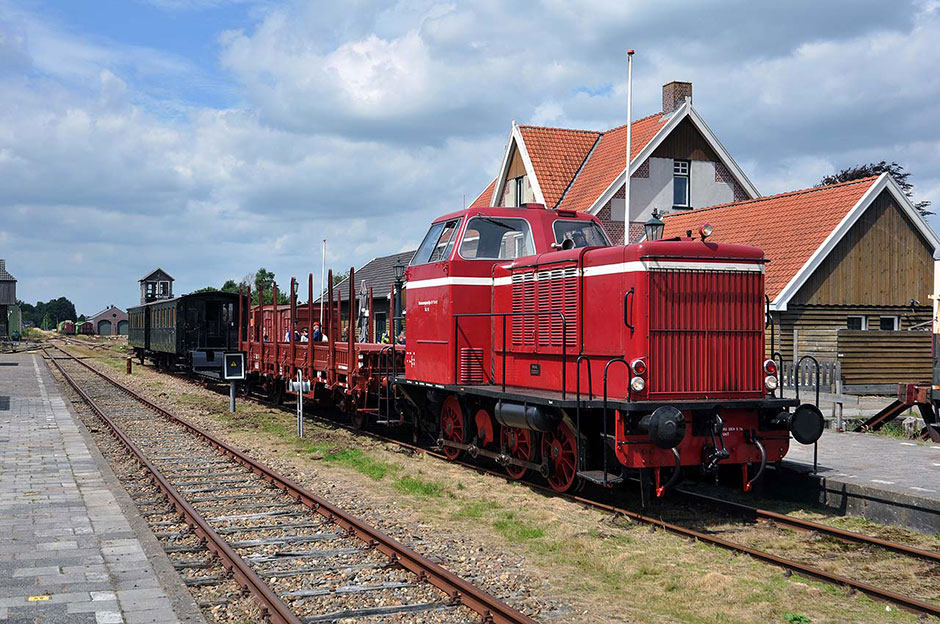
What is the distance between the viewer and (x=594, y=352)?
31.2 feet

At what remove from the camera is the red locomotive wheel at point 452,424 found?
11844 mm

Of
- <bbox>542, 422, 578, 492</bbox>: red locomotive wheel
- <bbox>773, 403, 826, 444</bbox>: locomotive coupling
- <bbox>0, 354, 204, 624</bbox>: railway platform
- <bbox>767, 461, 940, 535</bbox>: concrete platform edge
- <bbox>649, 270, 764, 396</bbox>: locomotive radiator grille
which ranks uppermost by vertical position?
<bbox>649, 270, 764, 396</bbox>: locomotive radiator grille

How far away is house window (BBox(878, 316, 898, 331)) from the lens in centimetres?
2180

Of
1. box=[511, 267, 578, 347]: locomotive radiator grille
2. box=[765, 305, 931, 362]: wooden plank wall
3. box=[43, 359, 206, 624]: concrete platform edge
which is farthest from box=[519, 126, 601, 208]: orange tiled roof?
box=[43, 359, 206, 624]: concrete platform edge

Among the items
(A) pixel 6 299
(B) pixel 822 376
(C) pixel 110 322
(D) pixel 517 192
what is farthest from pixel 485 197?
(C) pixel 110 322

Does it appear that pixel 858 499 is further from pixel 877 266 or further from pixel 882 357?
pixel 877 266

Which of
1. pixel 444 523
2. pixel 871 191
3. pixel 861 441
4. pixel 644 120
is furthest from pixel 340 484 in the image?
pixel 644 120

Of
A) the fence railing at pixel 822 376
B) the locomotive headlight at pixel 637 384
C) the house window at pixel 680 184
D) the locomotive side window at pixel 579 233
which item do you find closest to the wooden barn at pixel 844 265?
the fence railing at pixel 822 376

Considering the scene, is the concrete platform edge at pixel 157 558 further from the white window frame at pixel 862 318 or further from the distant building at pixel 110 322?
the distant building at pixel 110 322

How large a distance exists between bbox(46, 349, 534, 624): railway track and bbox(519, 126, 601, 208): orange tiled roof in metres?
18.5

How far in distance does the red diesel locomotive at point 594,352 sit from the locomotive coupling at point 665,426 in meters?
0.01

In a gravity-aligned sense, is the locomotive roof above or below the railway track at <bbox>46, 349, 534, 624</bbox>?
above

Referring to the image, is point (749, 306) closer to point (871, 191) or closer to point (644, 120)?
point (871, 191)

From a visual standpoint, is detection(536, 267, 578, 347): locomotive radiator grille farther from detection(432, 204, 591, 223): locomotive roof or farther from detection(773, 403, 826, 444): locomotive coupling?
detection(773, 403, 826, 444): locomotive coupling
